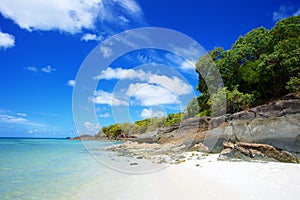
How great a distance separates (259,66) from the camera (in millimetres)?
20484

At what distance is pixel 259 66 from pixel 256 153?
1040 centimetres

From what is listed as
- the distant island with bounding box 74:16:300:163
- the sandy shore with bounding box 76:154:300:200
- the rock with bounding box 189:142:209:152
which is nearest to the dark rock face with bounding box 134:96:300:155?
the distant island with bounding box 74:16:300:163

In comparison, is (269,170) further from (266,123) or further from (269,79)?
(269,79)

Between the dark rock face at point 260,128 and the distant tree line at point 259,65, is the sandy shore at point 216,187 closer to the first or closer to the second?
the dark rock face at point 260,128

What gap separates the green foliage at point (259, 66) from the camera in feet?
62.3

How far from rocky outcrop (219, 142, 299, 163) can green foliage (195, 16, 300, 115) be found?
742 cm

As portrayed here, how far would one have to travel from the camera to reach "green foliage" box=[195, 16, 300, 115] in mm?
18984

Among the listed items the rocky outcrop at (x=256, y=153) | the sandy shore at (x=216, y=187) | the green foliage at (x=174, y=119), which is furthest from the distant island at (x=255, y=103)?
the green foliage at (x=174, y=119)

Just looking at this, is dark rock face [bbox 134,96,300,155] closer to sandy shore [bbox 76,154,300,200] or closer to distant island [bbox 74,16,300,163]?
distant island [bbox 74,16,300,163]

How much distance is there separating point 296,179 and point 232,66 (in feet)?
63.1

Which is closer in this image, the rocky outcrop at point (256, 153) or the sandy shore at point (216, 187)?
the sandy shore at point (216, 187)

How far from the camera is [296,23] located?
21.7 m

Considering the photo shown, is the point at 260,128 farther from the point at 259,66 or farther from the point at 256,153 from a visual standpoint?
the point at 259,66

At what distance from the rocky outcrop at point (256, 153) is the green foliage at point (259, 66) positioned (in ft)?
24.4
